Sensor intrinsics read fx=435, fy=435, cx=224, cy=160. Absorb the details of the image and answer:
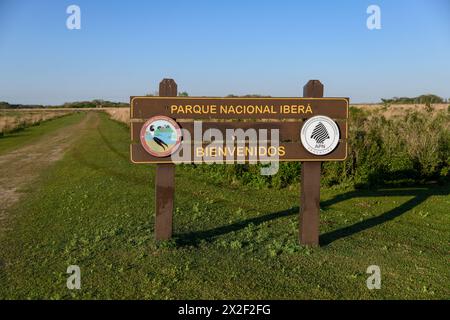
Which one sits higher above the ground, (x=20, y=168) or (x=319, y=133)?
(x=319, y=133)

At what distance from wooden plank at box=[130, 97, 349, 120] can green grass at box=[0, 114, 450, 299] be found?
1.68 metres

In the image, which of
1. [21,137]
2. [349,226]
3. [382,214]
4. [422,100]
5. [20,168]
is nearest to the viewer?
[349,226]

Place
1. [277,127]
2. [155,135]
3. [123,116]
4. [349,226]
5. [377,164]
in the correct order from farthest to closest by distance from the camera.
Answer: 1. [123,116]
2. [377,164]
3. [349,226]
4. [277,127]
5. [155,135]

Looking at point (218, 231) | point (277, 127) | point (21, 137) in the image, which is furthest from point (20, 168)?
point (21, 137)

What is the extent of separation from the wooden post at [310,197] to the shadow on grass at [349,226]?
301 mm

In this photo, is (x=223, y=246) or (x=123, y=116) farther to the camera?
(x=123, y=116)

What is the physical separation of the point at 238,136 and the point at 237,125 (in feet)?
0.48

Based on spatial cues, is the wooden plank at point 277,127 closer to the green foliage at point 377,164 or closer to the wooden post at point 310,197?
the wooden post at point 310,197

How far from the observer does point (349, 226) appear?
22.3ft

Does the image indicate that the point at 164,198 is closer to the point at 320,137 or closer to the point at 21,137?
the point at 320,137

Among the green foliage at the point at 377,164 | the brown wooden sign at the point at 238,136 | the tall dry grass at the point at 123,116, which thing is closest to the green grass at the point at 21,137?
the tall dry grass at the point at 123,116

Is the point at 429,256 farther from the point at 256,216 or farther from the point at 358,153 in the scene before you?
the point at 358,153

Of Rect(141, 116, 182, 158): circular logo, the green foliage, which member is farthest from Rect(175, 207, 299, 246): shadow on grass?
the green foliage

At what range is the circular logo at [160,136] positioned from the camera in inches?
216
